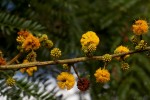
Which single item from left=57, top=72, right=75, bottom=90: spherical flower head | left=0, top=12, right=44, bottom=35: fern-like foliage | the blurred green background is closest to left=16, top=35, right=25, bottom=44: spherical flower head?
left=57, top=72, right=75, bottom=90: spherical flower head

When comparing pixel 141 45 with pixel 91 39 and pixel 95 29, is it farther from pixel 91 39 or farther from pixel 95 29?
pixel 95 29

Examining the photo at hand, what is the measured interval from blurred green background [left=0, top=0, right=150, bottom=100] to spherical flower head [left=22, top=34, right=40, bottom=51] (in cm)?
81

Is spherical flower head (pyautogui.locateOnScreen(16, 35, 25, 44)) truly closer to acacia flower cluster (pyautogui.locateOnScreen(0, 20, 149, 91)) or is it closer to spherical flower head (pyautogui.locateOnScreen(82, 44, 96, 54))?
acacia flower cluster (pyautogui.locateOnScreen(0, 20, 149, 91))

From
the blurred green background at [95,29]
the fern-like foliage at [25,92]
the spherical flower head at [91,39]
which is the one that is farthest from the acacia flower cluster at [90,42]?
the blurred green background at [95,29]

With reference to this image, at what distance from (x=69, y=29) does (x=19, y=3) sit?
1.13 feet

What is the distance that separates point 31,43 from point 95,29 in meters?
1.34

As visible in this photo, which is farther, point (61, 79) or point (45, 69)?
point (45, 69)

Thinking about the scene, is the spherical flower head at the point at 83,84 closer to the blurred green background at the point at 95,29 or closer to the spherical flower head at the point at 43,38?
the spherical flower head at the point at 43,38

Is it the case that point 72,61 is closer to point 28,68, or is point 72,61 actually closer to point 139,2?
point 28,68

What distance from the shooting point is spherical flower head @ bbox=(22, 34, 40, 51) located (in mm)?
1620

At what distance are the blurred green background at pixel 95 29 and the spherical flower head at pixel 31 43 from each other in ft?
2.65

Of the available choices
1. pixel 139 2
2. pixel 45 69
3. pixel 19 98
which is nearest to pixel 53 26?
pixel 45 69

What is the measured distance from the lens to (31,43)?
1622 mm

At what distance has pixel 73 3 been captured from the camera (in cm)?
272
